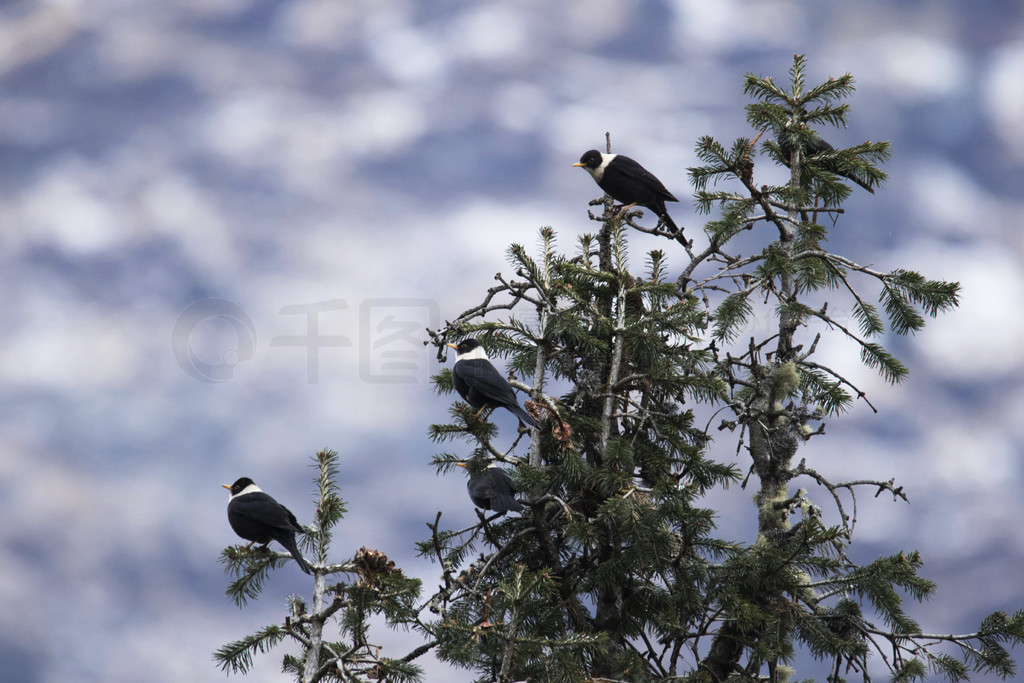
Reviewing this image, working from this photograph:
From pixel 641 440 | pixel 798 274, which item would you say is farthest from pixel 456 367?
pixel 798 274

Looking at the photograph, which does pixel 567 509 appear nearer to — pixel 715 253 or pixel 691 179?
pixel 715 253

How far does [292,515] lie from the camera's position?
197 inches

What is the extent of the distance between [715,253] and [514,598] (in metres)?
2.93

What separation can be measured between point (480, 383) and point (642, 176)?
7.22 ft

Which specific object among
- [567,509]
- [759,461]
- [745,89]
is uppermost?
[745,89]

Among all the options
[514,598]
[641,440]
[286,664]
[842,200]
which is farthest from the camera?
[842,200]

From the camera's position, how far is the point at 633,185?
691 cm

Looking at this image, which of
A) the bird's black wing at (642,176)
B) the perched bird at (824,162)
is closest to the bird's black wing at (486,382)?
the bird's black wing at (642,176)

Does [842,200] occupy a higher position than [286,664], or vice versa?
[842,200]

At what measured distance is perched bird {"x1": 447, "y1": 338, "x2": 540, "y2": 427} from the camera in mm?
5844

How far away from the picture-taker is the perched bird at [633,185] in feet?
22.7

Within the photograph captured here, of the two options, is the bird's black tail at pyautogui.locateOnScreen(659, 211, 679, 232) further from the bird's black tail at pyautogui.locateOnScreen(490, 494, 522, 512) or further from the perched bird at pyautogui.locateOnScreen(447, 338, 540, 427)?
the bird's black tail at pyautogui.locateOnScreen(490, 494, 522, 512)

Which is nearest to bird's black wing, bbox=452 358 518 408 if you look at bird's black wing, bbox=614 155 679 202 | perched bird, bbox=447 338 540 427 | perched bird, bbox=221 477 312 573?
perched bird, bbox=447 338 540 427

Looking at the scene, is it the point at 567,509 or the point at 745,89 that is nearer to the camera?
the point at 567,509
